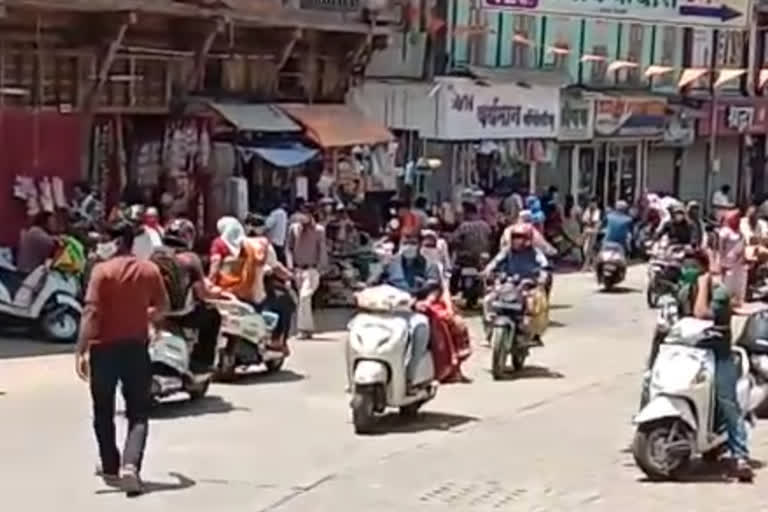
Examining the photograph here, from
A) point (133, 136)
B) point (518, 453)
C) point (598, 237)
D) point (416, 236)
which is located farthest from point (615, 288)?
point (518, 453)

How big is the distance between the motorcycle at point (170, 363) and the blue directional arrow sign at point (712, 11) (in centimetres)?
1965

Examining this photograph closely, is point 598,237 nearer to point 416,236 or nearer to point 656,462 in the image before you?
point 416,236

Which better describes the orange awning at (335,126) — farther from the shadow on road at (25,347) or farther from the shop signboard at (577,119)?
the shop signboard at (577,119)

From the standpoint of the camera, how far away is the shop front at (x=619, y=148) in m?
38.9

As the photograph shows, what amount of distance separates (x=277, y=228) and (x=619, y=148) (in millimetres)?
18139

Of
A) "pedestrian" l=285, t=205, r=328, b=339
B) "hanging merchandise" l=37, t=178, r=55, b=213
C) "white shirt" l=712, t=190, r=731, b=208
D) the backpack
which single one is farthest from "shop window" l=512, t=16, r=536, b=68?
the backpack

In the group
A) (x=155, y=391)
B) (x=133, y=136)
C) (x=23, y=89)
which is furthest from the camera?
(x=133, y=136)

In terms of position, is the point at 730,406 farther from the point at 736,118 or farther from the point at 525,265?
the point at 736,118

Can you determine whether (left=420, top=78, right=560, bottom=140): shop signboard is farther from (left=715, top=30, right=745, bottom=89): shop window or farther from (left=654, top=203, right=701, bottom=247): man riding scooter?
(left=715, top=30, right=745, bottom=89): shop window

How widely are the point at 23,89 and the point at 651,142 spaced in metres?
21.6

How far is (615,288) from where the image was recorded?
95.6 ft

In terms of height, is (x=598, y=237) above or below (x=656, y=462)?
below

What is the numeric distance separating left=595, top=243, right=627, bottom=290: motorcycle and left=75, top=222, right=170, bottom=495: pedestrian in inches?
703

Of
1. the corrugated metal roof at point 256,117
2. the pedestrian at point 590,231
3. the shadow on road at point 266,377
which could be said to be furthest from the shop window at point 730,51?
the shadow on road at point 266,377
